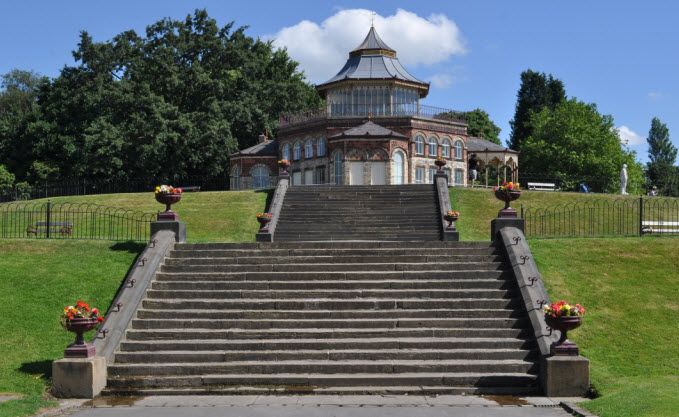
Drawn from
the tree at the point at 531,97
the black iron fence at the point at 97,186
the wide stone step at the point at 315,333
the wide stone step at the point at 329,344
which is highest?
the tree at the point at 531,97

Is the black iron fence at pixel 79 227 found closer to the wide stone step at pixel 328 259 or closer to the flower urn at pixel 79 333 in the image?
the wide stone step at pixel 328 259

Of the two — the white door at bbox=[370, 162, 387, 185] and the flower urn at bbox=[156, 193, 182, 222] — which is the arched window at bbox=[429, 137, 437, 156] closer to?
the white door at bbox=[370, 162, 387, 185]

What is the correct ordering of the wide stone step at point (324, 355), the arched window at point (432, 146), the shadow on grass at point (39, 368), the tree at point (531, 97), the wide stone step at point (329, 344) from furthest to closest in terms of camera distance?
the tree at point (531, 97) < the arched window at point (432, 146) < the wide stone step at point (329, 344) < the wide stone step at point (324, 355) < the shadow on grass at point (39, 368)

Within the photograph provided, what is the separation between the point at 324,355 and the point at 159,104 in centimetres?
4015

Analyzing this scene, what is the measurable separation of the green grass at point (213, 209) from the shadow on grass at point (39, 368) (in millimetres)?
12092

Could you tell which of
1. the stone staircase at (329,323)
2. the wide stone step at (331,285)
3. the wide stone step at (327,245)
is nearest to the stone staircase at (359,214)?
the wide stone step at (327,245)

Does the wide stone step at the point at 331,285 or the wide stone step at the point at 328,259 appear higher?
the wide stone step at the point at 328,259

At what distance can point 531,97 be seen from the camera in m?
83.4

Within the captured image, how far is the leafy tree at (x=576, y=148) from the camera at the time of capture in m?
63.9

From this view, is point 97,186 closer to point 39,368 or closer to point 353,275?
point 353,275

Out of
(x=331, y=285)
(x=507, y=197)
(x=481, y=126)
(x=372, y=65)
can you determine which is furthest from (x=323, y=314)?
(x=481, y=126)

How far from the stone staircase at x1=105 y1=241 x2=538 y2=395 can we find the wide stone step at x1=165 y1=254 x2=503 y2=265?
28 millimetres

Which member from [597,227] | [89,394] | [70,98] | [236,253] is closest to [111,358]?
[89,394]

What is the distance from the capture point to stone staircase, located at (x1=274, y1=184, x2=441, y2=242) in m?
25.7
